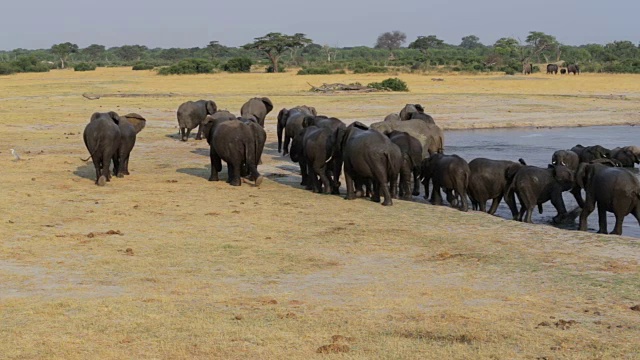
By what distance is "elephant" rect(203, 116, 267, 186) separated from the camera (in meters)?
15.0

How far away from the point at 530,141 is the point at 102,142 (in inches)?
528

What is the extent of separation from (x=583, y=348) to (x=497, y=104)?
2947 cm

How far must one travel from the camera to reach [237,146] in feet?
49.2

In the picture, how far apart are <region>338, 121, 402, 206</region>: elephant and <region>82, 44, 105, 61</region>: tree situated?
13013 centimetres

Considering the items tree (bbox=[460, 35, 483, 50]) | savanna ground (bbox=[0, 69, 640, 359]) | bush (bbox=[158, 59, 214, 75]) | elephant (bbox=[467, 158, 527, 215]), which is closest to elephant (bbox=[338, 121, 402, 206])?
savanna ground (bbox=[0, 69, 640, 359])

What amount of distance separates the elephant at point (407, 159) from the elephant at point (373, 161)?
2.68 ft

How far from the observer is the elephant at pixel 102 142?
14672mm

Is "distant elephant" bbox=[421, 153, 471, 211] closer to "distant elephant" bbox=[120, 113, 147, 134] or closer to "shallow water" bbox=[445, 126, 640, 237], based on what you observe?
"shallow water" bbox=[445, 126, 640, 237]

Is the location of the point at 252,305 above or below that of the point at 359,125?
below

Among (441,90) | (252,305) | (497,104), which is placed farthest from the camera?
(441,90)

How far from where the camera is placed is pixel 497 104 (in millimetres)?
35062

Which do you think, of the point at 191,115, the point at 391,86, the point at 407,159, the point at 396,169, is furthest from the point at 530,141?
the point at 391,86

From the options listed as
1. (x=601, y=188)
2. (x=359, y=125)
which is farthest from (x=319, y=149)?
(x=601, y=188)

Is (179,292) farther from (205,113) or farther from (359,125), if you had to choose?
(205,113)
